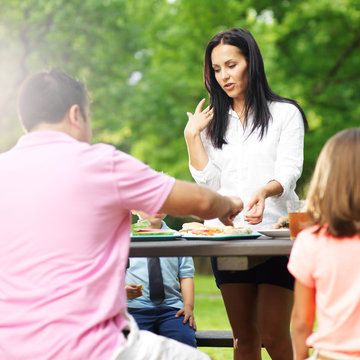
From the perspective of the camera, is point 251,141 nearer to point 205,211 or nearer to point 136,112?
point 205,211

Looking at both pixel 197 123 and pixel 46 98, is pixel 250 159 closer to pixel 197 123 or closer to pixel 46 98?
pixel 197 123

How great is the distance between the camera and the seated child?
3.75 meters

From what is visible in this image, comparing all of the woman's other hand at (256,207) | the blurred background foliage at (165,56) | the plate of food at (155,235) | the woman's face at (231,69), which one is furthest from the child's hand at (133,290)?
the blurred background foliage at (165,56)

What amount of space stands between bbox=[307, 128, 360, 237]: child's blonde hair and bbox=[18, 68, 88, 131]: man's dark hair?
0.93 metres

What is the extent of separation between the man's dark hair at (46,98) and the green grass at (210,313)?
4162 mm

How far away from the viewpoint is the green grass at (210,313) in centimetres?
630

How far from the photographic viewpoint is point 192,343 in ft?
12.4

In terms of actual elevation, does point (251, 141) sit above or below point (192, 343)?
above

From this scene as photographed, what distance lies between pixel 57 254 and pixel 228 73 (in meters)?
1.80

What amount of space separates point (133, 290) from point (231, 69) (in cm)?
140

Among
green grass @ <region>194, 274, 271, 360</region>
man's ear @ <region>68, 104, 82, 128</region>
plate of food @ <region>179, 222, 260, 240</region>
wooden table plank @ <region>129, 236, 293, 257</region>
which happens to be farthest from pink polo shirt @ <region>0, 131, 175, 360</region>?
green grass @ <region>194, 274, 271, 360</region>

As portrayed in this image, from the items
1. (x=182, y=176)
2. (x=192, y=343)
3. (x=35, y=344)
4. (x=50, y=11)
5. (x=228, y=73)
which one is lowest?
(x=182, y=176)

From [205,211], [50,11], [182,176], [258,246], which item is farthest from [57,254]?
[50,11]

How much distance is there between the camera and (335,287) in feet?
6.65
